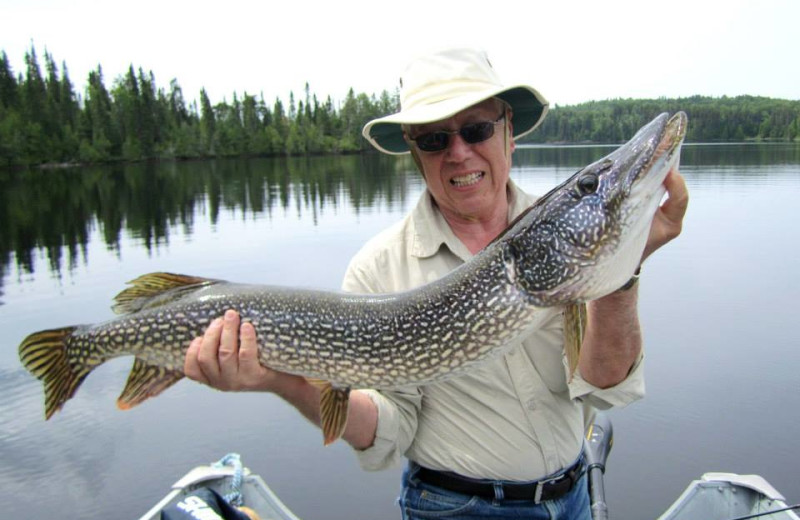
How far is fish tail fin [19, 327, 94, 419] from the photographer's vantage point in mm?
2611

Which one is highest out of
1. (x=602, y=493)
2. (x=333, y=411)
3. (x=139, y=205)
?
(x=333, y=411)

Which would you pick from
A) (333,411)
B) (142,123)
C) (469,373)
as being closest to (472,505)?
(469,373)

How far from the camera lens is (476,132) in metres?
2.57

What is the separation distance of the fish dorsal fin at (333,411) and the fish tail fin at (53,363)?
110cm

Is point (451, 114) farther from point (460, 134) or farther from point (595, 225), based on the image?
point (595, 225)

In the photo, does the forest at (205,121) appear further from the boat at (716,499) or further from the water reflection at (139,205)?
the boat at (716,499)

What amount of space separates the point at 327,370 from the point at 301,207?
2393 centimetres

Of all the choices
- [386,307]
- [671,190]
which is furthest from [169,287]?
[671,190]

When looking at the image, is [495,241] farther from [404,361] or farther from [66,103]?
[66,103]

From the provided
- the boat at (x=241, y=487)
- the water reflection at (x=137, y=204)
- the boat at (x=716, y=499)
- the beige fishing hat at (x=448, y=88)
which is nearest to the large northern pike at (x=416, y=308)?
the beige fishing hat at (x=448, y=88)

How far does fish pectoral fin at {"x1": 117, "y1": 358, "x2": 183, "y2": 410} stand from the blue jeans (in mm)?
1141

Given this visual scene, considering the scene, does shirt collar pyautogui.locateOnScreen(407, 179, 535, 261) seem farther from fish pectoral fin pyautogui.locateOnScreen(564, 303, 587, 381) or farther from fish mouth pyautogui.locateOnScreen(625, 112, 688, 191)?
fish mouth pyautogui.locateOnScreen(625, 112, 688, 191)

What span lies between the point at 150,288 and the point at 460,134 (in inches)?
61.0

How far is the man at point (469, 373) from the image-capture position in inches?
92.4
